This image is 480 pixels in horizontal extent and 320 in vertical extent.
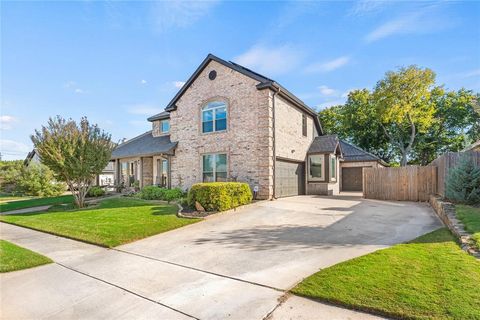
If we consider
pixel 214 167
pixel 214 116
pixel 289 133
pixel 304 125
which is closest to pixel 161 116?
pixel 214 116

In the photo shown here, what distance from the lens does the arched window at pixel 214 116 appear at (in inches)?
622

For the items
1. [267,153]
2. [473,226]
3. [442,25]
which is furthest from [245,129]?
[473,226]

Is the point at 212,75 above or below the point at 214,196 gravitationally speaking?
above

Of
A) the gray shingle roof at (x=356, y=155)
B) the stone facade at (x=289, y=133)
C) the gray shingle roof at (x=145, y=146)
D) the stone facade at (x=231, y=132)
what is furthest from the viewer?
the gray shingle roof at (x=356, y=155)

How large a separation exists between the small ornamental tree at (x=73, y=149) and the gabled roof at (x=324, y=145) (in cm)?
1413

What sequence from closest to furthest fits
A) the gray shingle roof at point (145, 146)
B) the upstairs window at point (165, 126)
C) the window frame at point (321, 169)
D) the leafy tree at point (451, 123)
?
the gray shingle roof at point (145, 146), the window frame at point (321, 169), the upstairs window at point (165, 126), the leafy tree at point (451, 123)

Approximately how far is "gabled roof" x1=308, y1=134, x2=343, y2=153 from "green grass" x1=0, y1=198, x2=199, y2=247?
11.8m

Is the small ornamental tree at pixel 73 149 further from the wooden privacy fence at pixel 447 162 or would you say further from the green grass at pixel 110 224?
the wooden privacy fence at pixel 447 162

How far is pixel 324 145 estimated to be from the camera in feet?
64.0

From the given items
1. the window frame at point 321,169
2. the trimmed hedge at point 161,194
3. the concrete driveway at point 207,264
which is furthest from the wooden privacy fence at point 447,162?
the trimmed hedge at point 161,194

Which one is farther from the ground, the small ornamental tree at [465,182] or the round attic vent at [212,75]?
the round attic vent at [212,75]

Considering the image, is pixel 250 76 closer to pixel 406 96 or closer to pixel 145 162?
pixel 145 162

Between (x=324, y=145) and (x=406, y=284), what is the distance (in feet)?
53.9

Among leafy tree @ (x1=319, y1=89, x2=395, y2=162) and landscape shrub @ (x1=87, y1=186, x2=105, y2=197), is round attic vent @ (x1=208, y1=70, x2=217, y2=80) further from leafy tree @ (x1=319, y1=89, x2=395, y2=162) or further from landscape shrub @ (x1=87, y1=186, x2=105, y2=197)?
leafy tree @ (x1=319, y1=89, x2=395, y2=162)
